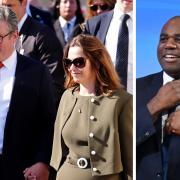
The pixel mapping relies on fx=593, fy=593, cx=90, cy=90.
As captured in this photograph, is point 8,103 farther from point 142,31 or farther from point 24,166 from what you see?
point 142,31

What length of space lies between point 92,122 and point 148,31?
0.66 metres

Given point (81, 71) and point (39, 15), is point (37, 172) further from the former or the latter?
point (39, 15)

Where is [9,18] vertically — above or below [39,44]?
above

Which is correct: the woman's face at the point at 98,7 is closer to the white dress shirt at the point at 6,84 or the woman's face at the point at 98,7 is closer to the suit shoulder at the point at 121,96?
the white dress shirt at the point at 6,84

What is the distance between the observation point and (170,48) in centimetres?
301

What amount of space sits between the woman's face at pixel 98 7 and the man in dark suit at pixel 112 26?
1.19 ft

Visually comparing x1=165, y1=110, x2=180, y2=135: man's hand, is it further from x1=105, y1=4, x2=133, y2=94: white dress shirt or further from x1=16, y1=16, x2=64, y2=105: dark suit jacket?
x1=16, y1=16, x2=64, y2=105: dark suit jacket

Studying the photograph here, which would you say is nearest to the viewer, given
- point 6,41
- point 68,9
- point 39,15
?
point 6,41

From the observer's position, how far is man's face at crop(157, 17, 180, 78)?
9.80ft

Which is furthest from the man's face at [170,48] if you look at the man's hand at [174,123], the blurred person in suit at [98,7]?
the blurred person in suit at [98,7]

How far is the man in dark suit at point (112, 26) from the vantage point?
4234mm


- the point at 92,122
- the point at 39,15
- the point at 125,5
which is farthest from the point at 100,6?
the point at 92,122

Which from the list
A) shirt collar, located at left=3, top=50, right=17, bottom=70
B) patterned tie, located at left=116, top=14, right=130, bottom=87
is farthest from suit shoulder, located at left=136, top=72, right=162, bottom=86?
patterned tie, located at left=116, top=14, right=130, bottom=87

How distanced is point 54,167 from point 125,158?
0.46 m
